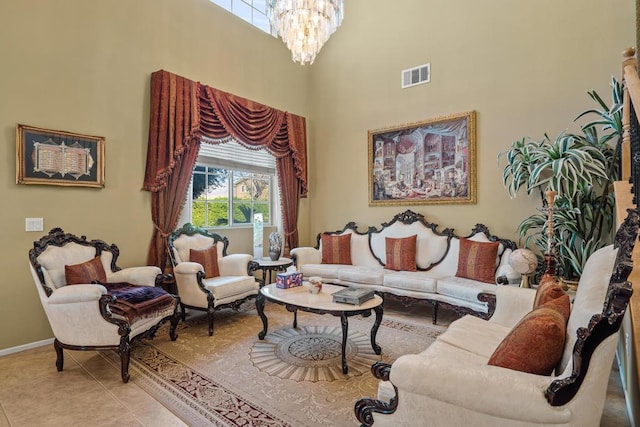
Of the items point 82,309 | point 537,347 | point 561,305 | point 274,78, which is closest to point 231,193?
point 274,78

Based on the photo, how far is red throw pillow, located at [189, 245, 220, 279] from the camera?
393cm

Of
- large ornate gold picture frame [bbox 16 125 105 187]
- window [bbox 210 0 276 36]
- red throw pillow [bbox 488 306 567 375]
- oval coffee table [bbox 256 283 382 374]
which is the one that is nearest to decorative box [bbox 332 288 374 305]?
oval coffee table [bbox 256 283 382 374]

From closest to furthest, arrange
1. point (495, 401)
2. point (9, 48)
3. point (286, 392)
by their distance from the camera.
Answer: point (495, 401) → point (286, 392) → point (9, 48)

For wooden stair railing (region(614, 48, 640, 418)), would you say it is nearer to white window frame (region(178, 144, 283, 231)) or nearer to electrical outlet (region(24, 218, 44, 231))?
white window frame (region(178, 144, 283, 231))

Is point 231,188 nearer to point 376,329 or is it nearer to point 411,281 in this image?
point 411,281

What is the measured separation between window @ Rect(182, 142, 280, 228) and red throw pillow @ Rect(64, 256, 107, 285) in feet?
4.54

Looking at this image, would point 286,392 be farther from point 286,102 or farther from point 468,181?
point 286,102

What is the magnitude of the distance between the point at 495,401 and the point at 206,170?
432 centimetres

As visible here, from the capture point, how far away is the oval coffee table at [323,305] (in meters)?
2.69

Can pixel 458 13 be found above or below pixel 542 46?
above

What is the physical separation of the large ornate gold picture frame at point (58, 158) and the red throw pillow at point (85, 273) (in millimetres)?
880

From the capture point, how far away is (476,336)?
210cm

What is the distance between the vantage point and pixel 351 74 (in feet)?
17.9

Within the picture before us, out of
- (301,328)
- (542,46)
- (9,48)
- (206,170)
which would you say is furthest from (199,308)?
(542,46)
